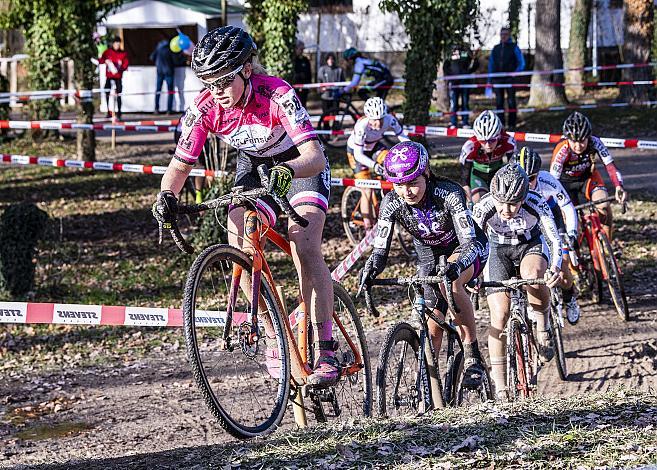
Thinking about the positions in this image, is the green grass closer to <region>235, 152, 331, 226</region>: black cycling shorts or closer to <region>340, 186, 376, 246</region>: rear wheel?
<region>235, 152, 331, 226</region>: black cycling shorts

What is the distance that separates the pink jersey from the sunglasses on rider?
0.18m

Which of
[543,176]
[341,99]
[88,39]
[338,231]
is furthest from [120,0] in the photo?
[543,176]

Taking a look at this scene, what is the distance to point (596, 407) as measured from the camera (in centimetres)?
614

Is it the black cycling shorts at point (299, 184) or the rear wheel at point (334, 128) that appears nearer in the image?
the black cycling shorts at point (299, 184)

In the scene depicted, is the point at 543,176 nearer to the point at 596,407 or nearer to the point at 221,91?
the point at 596,407

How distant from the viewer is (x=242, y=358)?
20.1 ft

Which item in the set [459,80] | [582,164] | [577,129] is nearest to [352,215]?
[582,164]

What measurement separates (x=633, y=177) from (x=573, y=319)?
9.43 meters

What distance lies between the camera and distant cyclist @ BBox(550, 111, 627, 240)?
430 inches

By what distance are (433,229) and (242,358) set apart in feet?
6.83

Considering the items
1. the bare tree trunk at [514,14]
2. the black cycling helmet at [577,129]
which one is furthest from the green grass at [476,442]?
the bare tree trunk at [514,14]

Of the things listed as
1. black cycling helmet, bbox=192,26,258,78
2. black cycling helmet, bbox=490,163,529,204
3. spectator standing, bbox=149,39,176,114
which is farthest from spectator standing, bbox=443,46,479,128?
black cycling helmet, bbox=192,26,258,78

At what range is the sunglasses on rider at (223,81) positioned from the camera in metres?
5.75

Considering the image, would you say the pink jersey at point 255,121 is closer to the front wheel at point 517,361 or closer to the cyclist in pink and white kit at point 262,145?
the cyclist in pink and white kit at point 262,145
